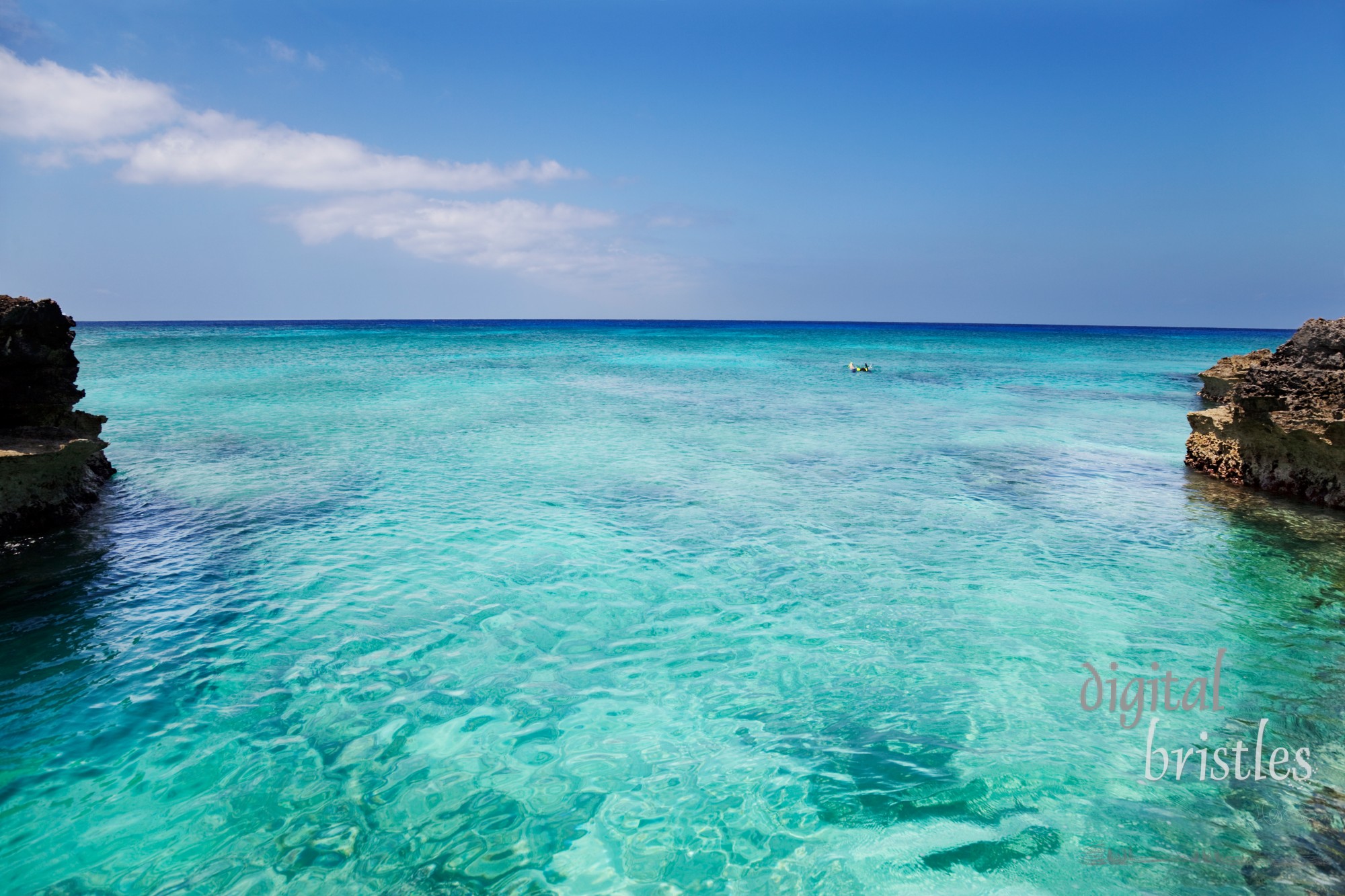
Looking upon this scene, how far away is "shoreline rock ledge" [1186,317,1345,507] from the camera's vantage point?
8.58 metres

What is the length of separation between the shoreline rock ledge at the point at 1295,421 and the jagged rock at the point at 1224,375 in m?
1.87

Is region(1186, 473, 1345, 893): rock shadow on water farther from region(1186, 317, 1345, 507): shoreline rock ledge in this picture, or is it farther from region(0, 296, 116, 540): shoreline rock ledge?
region(0, 296, 116, 540): shoreline rock ledge

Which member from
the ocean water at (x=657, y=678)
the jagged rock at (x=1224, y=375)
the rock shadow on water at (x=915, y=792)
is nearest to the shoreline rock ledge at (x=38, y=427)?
the ocean water at (x=657, y=678)

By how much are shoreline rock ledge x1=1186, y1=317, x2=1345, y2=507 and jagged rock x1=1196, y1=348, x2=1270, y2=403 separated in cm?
187

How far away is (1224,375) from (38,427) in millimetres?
19904

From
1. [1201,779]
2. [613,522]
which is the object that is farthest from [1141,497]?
[613,522]

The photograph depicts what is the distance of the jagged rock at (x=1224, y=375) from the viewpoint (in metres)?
12.1

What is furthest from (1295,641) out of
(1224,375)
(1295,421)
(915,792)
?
(1224,375)

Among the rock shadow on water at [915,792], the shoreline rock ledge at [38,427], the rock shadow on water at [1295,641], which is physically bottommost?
the rock shadow on water at [915,792]

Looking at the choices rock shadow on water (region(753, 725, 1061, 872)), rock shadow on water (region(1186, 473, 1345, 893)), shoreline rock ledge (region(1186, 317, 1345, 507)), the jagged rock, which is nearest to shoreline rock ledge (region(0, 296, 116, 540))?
rock shadow on water (region(753, 725, 1061, 872))

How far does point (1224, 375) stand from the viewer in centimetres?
1378

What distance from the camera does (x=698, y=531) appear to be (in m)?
8.11

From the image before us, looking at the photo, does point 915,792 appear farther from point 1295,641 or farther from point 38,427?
point 38,427

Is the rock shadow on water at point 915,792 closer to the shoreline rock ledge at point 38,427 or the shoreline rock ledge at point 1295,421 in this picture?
the shoreline rock ledge at point 1295,421
